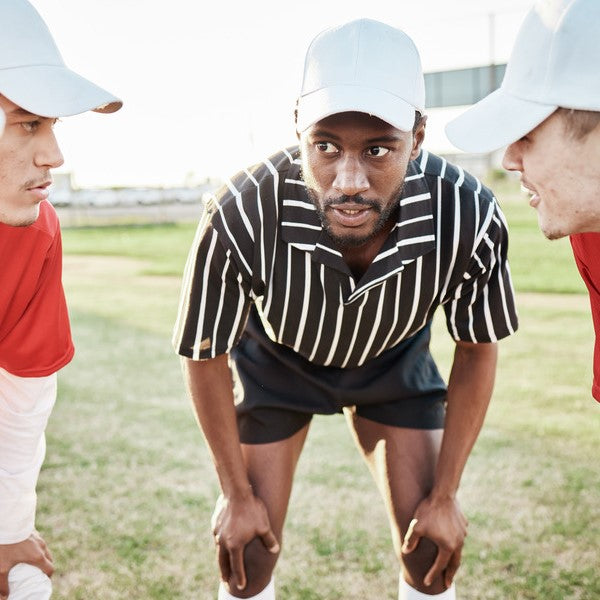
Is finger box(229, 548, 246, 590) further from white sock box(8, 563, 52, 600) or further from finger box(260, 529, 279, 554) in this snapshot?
white sock box(8, 563, 52, 600)

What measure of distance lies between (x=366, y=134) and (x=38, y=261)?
0.99 m

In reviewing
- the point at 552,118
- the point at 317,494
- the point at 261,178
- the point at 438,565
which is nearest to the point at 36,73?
the point at 261,178

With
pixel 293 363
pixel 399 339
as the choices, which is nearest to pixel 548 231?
pixel 399 339

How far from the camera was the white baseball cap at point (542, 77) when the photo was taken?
1889mm

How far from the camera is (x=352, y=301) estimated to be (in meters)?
2.60

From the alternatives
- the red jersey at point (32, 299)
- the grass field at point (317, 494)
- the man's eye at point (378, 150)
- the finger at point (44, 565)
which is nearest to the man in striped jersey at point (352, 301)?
the man's eye at point (378, 150)

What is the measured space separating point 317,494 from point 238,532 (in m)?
1.44

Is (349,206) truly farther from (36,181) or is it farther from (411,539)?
(411,539)

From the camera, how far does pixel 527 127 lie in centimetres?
196

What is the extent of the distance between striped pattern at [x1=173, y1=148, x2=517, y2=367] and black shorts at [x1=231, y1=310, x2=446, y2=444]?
0.20m

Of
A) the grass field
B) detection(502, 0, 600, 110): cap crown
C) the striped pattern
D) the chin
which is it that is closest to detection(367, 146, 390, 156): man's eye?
the striped pattern

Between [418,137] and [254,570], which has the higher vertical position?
[418,137]

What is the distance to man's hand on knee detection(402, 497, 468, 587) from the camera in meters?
2.67

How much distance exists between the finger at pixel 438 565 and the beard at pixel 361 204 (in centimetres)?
104
